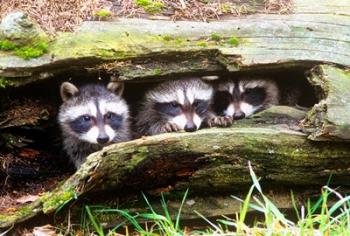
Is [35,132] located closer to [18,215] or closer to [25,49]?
[25,49]

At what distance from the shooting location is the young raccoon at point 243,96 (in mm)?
5461

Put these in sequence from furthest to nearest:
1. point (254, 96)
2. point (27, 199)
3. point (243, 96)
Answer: point (254, 96)
point (243, 96)
point (27, 199)

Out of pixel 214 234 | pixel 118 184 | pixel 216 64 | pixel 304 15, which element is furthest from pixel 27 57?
pixel 304 15

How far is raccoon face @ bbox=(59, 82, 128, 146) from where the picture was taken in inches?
201

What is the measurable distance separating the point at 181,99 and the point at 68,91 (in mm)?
941

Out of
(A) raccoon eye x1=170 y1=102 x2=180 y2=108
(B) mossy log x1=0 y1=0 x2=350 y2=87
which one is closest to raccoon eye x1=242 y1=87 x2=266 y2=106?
(A) raccoon eye x1=170 y1=102 x2=180 y2=108

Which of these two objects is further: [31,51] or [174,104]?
[174,104]

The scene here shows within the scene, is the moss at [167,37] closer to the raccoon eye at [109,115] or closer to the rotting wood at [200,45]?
the rotting wood at [200,45]

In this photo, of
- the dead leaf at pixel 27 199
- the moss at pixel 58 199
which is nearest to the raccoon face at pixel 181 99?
the dead leaf at pixel 27 199

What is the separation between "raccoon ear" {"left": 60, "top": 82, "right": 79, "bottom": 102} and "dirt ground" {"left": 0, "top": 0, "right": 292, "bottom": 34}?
0.66 m

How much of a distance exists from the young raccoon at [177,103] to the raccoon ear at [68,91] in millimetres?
707

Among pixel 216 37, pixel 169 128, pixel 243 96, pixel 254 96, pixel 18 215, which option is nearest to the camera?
pixel 18 215

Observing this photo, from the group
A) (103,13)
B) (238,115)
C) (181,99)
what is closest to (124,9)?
(103,13)

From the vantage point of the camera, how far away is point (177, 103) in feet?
17.4
